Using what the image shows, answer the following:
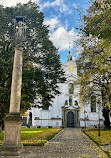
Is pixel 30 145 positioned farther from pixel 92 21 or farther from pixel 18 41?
pixel 92 21

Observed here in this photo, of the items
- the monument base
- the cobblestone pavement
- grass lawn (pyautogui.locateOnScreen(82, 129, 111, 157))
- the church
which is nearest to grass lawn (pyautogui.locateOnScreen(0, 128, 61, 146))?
the cobblestone pavement

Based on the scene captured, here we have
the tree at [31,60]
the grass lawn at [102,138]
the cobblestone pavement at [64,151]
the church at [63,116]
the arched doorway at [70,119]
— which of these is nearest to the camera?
the cobblestone pavement at [64,151]

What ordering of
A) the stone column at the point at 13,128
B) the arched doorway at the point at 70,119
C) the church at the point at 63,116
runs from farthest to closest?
the arched doorway at the point at 70,119
the church at the point at 63,116
the stone column at the point at 13,128

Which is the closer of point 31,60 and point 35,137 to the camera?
point 35,137

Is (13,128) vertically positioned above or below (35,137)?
above

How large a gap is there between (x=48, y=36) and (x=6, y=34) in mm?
4535

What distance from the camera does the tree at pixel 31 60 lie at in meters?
14.4

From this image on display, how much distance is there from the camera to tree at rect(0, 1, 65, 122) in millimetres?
14409

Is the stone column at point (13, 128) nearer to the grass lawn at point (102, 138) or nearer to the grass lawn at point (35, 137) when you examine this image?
the grass lawn at point (35, 137)

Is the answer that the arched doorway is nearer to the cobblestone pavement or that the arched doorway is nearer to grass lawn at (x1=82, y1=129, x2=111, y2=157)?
grass lawn at (x1=82, y1=129, x2=111, y2=157)

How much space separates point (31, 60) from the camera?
18.7m

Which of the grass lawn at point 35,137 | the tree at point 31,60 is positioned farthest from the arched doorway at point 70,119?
the tree at point 31,60

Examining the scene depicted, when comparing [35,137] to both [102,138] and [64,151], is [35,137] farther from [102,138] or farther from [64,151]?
[64,151]

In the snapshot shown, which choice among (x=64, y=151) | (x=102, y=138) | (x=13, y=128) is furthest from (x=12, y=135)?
(x=102, y=138)
